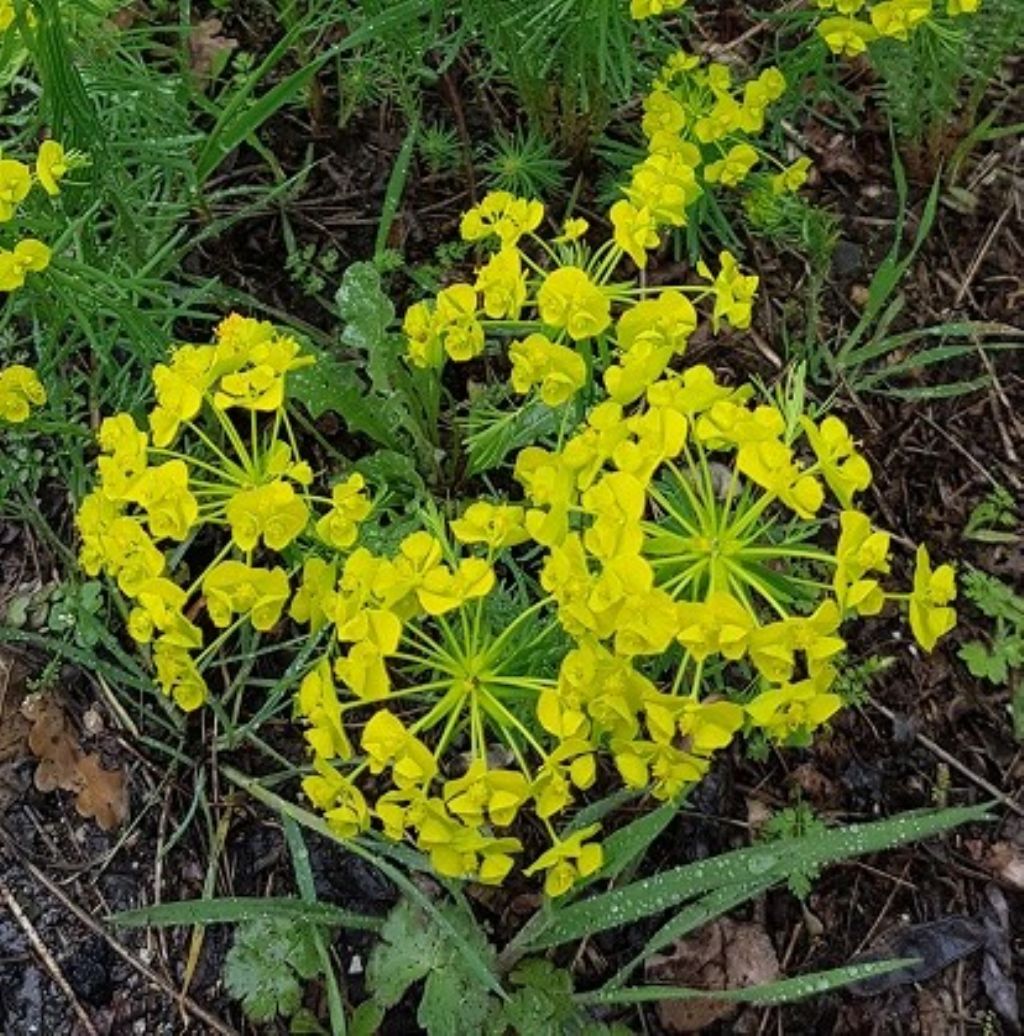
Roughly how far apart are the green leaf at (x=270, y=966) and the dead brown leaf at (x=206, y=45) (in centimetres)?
157

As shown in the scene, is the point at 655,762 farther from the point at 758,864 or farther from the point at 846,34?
the point at 846,34

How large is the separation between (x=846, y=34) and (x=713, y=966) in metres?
1.42

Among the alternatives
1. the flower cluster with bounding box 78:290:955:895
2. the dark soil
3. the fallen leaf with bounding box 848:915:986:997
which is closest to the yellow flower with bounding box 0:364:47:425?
the flower cluster with bounding box 78:290:955:895

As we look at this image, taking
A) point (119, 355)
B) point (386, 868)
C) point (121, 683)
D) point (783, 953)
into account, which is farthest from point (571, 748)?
point (119, 355)

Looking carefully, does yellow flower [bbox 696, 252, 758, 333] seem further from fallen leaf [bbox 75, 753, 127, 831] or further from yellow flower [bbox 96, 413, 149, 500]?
fallen leaf [bbox 75, 753, 127, 831]

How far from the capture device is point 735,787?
227 centimetres

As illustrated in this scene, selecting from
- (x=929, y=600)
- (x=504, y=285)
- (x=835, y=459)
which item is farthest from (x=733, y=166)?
(x=929, y=600)

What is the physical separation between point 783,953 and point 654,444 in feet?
3.26

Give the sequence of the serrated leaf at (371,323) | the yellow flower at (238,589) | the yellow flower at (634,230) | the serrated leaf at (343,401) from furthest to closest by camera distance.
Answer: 1. the serrated leaf at (371,323)
2. the serrated leaf at (343,401)
3. the yellow flower at (634,230)
4. the yellow flower at (238,589)

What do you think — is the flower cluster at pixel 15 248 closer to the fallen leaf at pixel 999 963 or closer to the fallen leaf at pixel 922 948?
the fallen leaf at pixel 922 948

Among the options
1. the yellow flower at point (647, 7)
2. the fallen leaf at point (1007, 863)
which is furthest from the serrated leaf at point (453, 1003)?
the yellow flower at point (647, 7)

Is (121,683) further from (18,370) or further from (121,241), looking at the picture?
(121,241)

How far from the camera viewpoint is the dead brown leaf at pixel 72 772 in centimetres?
221

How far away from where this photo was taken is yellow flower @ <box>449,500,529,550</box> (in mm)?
1606
